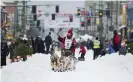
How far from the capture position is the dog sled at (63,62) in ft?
58.9

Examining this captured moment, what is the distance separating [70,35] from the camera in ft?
64.1

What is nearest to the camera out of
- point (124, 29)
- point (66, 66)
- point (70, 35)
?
point (66, 66)

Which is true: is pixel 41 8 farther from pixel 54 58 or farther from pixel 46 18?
pixel 54 58

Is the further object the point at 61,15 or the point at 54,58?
the point at 61,15

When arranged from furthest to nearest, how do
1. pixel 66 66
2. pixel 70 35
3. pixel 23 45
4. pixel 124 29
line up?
pixel 124 29 < pixel 23 45 < pixel 70 35 < pixel 66 66

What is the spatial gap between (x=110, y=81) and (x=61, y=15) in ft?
187

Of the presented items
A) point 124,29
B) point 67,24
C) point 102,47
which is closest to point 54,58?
point 102,47

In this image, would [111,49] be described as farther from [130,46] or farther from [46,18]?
[46,18]

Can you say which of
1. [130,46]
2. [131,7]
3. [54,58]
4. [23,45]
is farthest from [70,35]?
[131,7]

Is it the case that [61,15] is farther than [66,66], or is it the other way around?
[61,15]

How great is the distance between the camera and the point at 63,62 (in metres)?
18.0

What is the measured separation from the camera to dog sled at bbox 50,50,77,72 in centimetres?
1795

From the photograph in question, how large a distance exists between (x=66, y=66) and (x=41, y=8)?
199ft

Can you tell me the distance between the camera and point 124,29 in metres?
39.9
